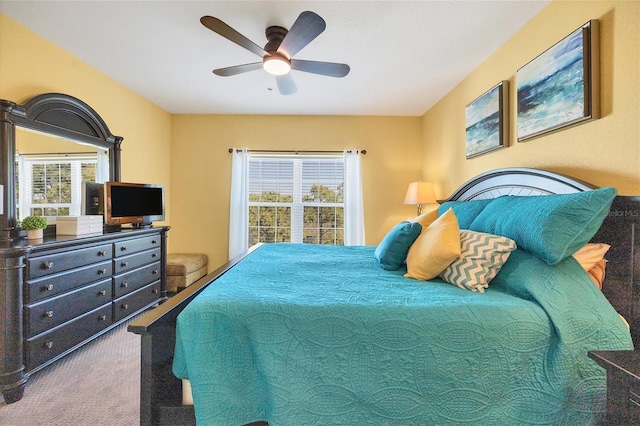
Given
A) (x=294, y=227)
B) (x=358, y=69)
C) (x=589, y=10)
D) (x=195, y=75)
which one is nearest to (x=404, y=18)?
(x=358, y=69)

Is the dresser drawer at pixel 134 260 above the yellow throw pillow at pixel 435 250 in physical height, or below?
below

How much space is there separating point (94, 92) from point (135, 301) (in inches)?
83.9

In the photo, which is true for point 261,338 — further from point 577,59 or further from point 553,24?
point 553,24

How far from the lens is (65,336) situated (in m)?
2.06

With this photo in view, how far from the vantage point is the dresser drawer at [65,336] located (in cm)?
185

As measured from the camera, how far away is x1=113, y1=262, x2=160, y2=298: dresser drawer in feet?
8.49

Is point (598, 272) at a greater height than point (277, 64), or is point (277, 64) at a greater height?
point (277, 64)

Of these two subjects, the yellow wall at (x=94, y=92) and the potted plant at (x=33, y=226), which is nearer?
the potted plant at (x=33, y=226)

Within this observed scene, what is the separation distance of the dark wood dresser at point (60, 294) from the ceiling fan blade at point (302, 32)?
2.07m

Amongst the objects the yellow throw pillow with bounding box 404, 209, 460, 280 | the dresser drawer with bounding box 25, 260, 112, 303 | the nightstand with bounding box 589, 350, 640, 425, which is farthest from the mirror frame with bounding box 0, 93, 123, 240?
the nightstand with bounding box 589, 350, 640, 425

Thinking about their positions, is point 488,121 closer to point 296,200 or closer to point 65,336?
point 296,200

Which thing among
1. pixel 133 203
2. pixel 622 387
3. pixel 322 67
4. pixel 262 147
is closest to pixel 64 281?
pixel 133 203

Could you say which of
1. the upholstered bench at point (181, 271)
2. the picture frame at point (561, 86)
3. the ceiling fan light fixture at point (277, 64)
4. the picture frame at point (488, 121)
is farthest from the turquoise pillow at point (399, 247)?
the upholstered bench at point (181, 271)

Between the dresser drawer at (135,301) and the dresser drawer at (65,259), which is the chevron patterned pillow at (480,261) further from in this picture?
the dresser drawer at (135,301)
